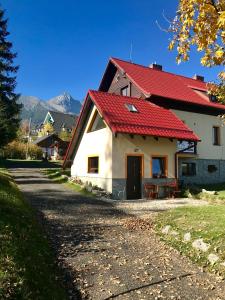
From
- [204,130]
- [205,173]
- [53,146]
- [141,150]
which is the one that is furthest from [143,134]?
[53,146]

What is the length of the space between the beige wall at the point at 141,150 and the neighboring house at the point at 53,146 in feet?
154

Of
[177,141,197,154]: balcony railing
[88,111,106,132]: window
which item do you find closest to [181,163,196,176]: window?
[177,141,197,154]: balcony railing

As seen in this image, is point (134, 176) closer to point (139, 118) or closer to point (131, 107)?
point (139, 118)

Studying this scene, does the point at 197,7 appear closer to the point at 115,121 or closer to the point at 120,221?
the point at 120,221

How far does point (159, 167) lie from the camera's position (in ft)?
65.6

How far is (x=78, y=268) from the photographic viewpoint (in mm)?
7391

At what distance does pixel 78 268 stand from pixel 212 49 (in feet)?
18.7

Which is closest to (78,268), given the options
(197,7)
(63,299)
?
(63,299)

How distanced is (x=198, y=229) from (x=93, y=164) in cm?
1233

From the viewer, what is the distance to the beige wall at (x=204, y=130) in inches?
938

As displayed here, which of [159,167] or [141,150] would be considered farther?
[159,167]

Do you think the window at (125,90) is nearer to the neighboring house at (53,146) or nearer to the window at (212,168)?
the window at (212,168)

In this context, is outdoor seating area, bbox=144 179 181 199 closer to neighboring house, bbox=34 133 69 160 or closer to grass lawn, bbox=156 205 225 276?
grass lawn, bbox=156 205 225 276

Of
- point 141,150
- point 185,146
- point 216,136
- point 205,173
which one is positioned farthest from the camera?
point 216,136
